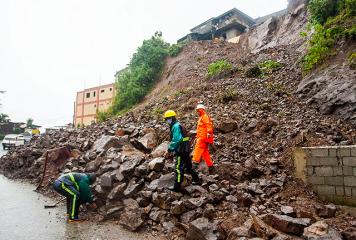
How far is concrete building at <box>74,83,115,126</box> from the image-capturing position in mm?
40219

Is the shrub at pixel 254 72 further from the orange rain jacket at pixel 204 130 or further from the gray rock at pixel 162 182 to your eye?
the gray rock at pixel 162 182

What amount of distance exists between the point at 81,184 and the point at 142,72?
16.7 metres

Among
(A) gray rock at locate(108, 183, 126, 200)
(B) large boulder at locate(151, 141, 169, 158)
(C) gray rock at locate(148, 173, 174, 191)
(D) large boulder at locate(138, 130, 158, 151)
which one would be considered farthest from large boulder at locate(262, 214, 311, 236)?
(D) large boulder at locate(138, 130, 158, 151)

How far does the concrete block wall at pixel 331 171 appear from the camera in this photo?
17.2 feet

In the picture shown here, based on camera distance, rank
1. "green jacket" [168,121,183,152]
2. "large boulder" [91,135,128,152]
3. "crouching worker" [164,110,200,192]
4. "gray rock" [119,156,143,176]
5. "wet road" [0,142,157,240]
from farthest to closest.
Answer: "large boulder" [91,135,128,152] < "gray rock" [119,156,143,176] < "green jacket" [168,121,183,152] < "crouching worker" [164,110,200,192] < "wet road" [0,142,157,240]

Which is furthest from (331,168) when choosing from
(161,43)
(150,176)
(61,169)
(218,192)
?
(161,43)

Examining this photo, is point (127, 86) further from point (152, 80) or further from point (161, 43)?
point (161, 43)

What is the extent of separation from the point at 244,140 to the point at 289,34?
13.3 m

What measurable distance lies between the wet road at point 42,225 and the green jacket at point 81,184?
0.59 m

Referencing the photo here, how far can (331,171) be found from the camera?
5.48 meters

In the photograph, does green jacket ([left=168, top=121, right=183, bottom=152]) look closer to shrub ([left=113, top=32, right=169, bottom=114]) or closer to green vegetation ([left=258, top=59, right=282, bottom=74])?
green vegetation ([left=258, top=59, right=282, bottom=74])

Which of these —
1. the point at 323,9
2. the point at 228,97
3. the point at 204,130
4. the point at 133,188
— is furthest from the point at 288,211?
the point at 323,9

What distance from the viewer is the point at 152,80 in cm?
2308

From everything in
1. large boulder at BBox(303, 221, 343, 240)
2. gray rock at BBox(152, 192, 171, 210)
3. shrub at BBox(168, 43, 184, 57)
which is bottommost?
large boulder at BBox(303, 221, 343, 240)
